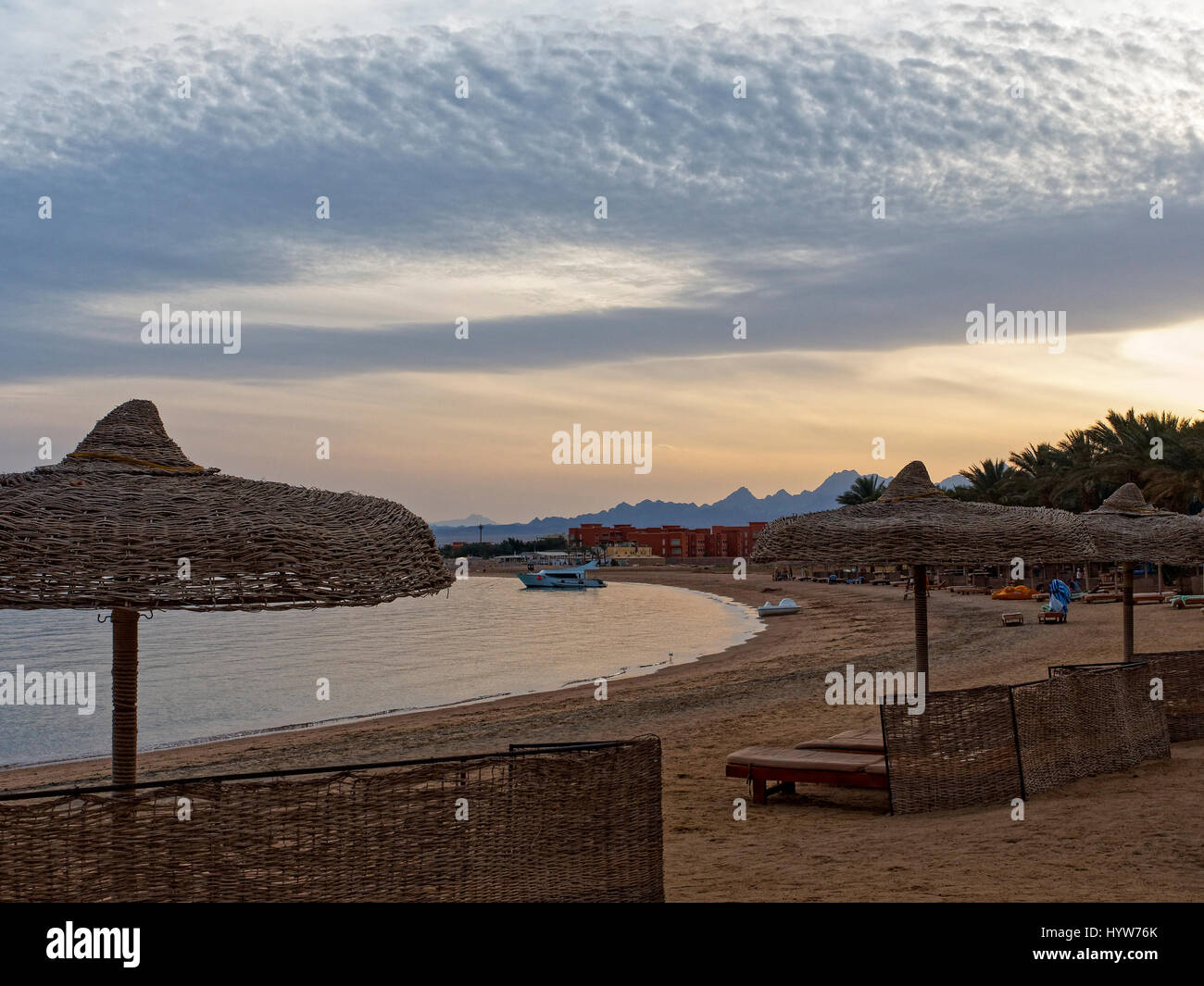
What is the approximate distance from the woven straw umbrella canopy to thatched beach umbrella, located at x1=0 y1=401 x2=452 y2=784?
8046 mm

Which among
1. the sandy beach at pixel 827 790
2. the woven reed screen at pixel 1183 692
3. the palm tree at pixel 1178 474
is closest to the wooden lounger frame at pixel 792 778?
the sandy beach at pixel 827 790

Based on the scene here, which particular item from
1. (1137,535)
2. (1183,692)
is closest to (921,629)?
(1183,692)

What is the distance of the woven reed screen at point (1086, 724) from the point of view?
25.2ft

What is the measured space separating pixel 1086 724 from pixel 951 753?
151cm

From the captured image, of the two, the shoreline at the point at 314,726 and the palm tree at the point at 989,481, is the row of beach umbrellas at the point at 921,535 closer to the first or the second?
the shoreline at the point at 314,726

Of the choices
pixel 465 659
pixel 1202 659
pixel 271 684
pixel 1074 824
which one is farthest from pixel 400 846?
pixel 465 659

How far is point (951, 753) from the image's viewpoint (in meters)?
7.41

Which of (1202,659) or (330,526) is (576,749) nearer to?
(330,526)

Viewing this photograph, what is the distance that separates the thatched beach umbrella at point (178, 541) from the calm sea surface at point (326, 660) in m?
16.5

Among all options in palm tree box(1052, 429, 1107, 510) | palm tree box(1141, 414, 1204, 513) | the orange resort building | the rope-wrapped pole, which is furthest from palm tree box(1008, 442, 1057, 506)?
the orange resort building

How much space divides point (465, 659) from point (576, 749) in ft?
101

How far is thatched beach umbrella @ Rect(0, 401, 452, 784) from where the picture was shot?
3.66 meters

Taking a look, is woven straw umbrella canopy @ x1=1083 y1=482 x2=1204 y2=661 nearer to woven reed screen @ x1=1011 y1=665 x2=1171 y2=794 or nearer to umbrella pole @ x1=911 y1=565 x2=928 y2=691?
woven reed screen @ x1=1011 y1=665 x2=1171 y2=794
